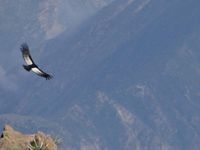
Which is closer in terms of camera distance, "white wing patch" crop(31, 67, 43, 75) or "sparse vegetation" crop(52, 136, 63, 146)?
"white wing patch" crop(31, 67, 43, 75)

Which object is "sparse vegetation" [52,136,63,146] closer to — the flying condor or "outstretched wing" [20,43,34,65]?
the flying condor

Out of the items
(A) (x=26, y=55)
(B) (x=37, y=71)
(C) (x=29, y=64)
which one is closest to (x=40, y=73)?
(B) (x=37, y=71)

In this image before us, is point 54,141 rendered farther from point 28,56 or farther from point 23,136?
point 28,56

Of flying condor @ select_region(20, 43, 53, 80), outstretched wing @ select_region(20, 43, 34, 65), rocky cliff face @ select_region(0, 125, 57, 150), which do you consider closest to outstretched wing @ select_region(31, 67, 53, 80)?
flying condor @ select_region(20, 43, 53, 80)

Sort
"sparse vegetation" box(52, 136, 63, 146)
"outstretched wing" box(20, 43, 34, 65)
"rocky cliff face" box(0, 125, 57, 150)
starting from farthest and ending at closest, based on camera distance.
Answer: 1. "sparse vegetation" box(52, 136, 63, 146)
2. "rocky cliff face" box(0, 125, 57, 150)
3. "outstretched wing" box(20, 43, 34, 65)

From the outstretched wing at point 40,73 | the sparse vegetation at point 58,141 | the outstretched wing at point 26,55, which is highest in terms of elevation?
the outstretched wing at point 26,55

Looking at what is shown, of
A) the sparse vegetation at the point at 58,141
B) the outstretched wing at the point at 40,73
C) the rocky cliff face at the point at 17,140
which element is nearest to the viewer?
the outstretched wing at the point at 40,73

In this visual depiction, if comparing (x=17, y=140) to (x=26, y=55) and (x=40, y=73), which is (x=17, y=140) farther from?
(x=26, y=55)

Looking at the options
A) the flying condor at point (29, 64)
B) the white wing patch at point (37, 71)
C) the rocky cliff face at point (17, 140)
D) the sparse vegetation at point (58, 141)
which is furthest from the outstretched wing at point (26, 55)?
the sparse vegetation at point (58, 141)

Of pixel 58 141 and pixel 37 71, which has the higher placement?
pixel 37 71

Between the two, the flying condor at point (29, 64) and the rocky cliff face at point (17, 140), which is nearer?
the flying condor at point (29, 64)

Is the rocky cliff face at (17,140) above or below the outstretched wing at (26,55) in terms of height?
below

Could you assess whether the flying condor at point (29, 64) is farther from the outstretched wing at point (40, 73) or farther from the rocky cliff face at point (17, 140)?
the rocky cliff face at point (17, 140)

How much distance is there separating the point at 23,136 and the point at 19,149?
5.65 meters
